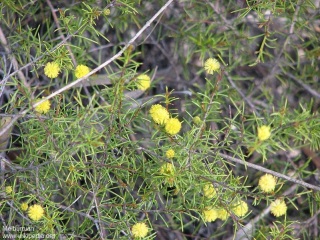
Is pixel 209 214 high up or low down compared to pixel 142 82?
down

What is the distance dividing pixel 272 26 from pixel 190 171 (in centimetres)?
105

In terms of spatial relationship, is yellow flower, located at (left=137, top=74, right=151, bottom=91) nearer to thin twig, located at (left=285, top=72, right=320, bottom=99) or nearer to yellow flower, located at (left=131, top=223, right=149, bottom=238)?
yellow flower, located at (left=131, top=223, right=149, bottom=238)

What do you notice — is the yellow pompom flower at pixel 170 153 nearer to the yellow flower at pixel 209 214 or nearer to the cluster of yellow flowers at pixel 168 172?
the cluster of yellow flowers at pixel 168 172

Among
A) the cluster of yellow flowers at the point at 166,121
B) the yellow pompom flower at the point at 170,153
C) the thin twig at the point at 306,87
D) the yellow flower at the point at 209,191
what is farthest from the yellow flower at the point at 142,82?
the thin twig at the point at 306,87

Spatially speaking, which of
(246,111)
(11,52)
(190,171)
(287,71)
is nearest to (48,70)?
(11,52)

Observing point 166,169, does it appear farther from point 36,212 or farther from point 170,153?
point 36,212

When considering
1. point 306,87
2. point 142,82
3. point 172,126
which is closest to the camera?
point 172,126

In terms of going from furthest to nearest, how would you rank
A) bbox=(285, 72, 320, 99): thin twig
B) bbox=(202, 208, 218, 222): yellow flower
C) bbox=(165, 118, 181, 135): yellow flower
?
bbox=(285, 72, 320, 99): thin twig → bbox=(202, 208, 218, 222): yellow flower → bbox=(165, 118, 181, 135): yellow flower

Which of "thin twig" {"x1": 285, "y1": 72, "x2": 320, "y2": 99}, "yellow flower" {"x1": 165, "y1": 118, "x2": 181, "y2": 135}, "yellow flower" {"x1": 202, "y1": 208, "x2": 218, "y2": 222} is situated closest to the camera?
"yellow flower" {"x1": 165, "y1": 118, "x2": 181, "y2": 135}

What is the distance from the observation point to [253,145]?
1094mm

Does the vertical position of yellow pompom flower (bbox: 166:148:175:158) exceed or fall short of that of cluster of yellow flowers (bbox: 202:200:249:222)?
it exceeds it

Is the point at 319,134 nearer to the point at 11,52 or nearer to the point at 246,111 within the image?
the point at 246,111

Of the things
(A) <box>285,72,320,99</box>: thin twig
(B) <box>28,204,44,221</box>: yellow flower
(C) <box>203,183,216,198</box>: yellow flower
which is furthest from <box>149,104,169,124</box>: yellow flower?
(A) <box>285,72,320,99</box>: thin twig

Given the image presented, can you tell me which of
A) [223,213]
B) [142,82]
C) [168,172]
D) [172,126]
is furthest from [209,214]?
[142,82]
